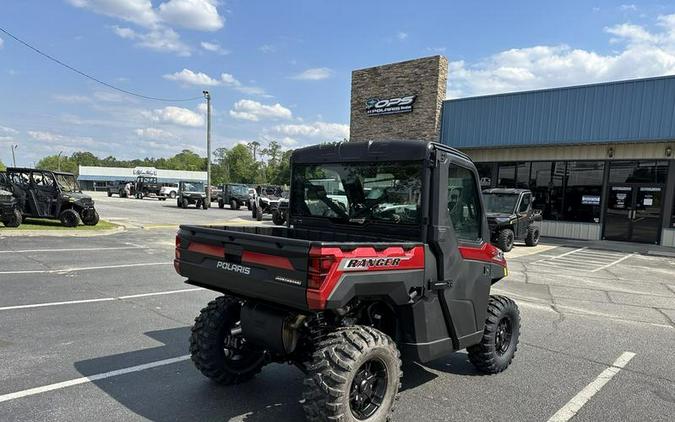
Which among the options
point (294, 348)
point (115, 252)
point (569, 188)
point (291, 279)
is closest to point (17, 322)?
point (294, 348)

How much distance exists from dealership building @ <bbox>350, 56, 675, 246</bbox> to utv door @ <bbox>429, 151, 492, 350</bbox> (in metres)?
16.6

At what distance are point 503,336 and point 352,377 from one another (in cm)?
240

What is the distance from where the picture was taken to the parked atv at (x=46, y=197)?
16.1 metres

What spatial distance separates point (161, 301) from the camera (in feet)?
22.6

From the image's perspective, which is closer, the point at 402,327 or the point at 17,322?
the point at 402,327

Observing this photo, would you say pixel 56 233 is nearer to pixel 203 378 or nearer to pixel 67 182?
pixel 67 182

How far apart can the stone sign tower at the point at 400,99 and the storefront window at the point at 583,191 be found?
247 inches

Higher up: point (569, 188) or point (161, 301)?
point (569, 188)

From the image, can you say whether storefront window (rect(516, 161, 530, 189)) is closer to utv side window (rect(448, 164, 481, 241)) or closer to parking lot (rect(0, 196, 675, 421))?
parking lot (rect(0, 196, 675, 421))

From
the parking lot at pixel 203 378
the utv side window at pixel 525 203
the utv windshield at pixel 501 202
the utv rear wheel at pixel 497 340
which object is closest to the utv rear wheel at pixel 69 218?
the parking lot at pixel 203 378

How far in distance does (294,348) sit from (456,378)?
1.86m

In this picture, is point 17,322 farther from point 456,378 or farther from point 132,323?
point 456,378

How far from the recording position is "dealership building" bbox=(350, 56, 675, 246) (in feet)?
57.4

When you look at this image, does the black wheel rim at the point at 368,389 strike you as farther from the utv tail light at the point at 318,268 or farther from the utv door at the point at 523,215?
the utv door at the point at 523,215
